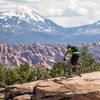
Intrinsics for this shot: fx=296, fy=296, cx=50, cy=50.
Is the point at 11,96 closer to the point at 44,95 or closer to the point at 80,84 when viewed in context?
the point at 44,95

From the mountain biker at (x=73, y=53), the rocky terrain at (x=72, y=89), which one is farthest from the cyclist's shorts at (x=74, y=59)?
the rocky terrain at (x=72, y=89)

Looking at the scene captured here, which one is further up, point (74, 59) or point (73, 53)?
point (73, 53)

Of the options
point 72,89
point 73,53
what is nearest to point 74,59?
point 73,53

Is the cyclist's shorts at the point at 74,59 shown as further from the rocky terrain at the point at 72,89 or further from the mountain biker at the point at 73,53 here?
the rocky terrain at the point at 72,89

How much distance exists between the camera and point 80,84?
2845 centimetres

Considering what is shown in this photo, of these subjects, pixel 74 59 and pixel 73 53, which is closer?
pixel 73 53

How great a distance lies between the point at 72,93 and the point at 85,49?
304ft

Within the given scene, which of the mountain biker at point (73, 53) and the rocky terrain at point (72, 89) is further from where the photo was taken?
the mountain biker at point (73, 53)

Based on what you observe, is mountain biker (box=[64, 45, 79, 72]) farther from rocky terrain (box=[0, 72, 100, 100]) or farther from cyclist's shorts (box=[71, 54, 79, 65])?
rocky terrain (box=[0, 72, 100, 100])

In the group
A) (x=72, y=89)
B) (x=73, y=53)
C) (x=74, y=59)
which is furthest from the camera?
(x=74, y=59)

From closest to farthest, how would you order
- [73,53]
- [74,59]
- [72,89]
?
[72,89] → [73,53] → [74,59]

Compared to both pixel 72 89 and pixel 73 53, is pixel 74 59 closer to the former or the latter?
pixel 73 53

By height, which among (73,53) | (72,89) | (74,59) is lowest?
(72,89)

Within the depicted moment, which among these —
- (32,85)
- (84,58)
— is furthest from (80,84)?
(84,58)
